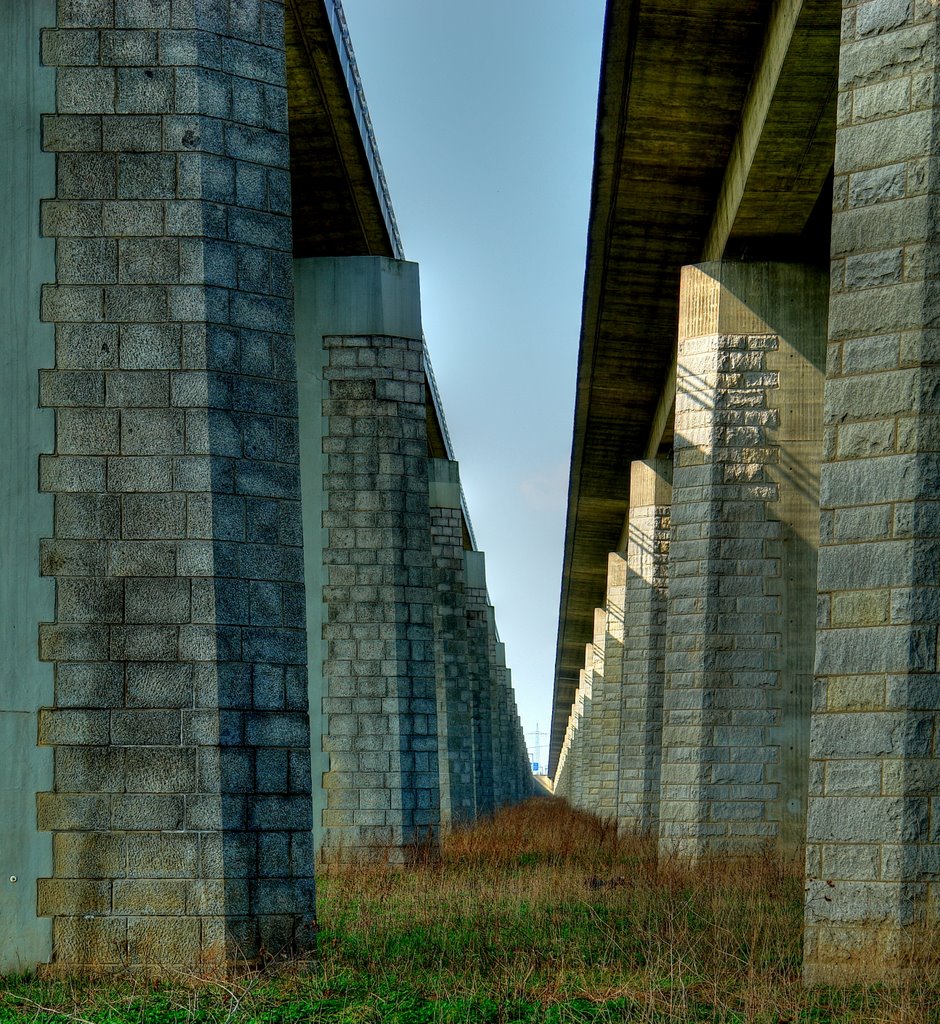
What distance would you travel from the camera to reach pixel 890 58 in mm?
9383

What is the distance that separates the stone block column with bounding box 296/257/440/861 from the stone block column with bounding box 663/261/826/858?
10.5 ft

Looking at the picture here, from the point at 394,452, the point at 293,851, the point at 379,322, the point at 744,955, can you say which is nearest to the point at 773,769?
the point at 394,452

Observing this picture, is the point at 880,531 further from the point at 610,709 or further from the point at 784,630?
the point at 610,709

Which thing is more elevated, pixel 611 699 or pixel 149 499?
pixel 149 499

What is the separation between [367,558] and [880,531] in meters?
11.0

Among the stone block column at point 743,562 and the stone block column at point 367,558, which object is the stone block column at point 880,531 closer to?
the stone block column at point 743,562

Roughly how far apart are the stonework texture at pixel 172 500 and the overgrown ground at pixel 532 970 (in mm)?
678

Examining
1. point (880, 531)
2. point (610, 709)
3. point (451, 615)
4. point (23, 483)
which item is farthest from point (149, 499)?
point (610, 709)

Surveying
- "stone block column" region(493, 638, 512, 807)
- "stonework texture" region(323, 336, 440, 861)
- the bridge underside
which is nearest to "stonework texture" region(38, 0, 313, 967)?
the bridge underside

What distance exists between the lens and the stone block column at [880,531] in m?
8.81

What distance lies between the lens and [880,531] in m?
9.09

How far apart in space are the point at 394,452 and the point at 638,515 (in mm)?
11596

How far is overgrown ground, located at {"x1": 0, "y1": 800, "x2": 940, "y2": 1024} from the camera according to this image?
27.0 feet

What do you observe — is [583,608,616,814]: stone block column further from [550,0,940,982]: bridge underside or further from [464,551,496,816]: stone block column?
[550,0,940,982]: bridge underside
